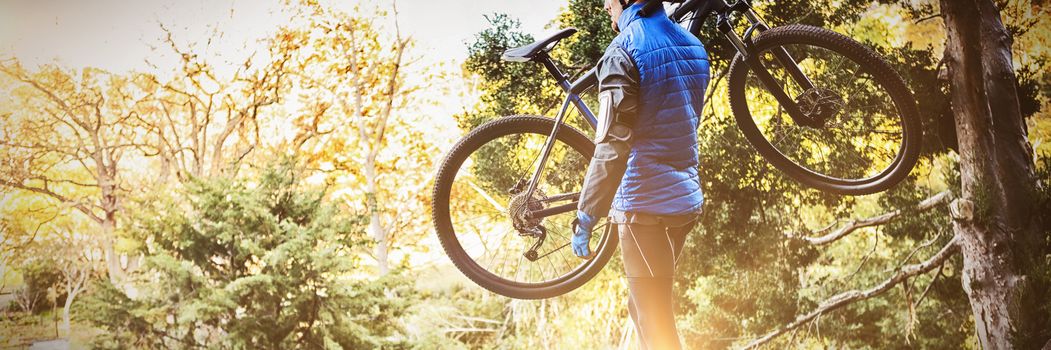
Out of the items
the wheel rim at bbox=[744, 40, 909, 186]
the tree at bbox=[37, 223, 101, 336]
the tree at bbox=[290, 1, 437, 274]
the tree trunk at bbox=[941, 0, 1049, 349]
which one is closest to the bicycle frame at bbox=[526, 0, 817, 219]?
the wheel rim at bbox=[744, 40, 909, 186]

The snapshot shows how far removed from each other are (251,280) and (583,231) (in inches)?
156

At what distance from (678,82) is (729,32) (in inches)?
20.4

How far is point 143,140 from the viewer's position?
935 centimetres

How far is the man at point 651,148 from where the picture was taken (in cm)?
198

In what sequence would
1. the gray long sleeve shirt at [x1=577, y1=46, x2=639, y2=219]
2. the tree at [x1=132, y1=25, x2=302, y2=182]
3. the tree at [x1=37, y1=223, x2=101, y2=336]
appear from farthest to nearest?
the tree at [x1=37, y1=223, x2=101, y2=336] → the tree at [x1=132, y1=25, x2=302, y2=182] → the gray long sleeve shirt at [x1=577, y1=46, x2=639, y2=219]

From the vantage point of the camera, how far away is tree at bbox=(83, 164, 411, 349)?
17.8 ft

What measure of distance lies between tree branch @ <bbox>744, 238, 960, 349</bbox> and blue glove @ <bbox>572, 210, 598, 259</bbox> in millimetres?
2809

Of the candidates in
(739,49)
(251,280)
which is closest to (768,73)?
(739,49)

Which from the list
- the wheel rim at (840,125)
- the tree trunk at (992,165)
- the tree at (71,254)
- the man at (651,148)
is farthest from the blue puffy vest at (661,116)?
the tree at (71,254)

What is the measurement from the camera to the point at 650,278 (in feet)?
6.52

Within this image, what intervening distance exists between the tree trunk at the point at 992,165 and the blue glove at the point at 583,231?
2246 millimetres

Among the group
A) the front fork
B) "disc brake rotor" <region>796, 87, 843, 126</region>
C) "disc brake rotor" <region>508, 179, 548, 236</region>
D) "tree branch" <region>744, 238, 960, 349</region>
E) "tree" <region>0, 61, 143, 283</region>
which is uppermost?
"tree" <region>0, 61, 143, 283</region>

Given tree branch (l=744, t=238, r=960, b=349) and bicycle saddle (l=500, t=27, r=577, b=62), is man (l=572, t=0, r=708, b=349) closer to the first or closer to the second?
Answer: bicycle saddle (l=500, t=27, r=577, b=62)

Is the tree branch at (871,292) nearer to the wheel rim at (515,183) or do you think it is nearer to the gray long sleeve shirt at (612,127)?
the wheel rim at (515,183)
